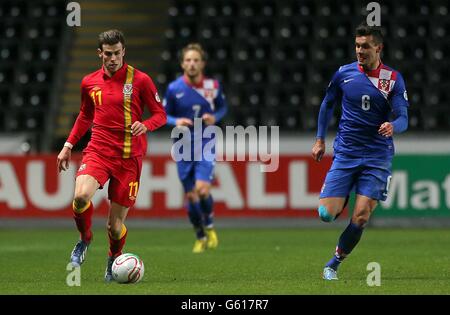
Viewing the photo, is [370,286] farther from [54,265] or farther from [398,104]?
[54,265]

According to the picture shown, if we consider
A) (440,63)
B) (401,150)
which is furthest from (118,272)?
(440,63)

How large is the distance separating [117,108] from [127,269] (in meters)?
1.35

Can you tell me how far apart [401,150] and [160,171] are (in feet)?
12.5

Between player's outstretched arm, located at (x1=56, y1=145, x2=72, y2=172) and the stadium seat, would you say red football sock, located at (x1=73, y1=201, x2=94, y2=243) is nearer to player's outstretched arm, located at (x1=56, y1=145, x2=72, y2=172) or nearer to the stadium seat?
player's outstretched arm, located at (x1=56, y1=145, x2=72, y2=172)

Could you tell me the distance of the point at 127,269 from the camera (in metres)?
8.66

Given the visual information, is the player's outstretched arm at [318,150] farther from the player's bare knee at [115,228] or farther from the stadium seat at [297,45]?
the stadium seat at [297,45]

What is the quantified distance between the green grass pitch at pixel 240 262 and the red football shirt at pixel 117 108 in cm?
112

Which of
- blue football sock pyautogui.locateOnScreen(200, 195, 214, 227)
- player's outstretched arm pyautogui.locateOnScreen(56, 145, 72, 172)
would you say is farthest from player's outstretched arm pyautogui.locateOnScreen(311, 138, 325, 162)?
blue football sock pyautogui.locateOnScreen(200, 195, 214, 227)

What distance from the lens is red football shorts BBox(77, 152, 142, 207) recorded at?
353 inches

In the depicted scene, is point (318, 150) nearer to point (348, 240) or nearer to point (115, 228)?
point (348, 240)

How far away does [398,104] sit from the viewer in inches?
356
